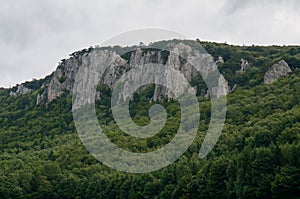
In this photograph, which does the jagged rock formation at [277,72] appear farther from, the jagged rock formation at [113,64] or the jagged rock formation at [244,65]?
the jagged rock formation at [113,64]

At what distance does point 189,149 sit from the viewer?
96.9 m

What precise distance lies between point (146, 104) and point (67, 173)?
173 feet

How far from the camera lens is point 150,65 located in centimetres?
16300

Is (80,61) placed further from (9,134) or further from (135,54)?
(9,134)

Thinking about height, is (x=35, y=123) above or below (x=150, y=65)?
below

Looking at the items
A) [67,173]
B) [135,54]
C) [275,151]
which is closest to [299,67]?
[135,54]

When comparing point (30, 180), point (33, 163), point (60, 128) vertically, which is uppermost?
point (60, 128)

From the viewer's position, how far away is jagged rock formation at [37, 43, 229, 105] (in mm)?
160625

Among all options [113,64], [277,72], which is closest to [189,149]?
[277,72]

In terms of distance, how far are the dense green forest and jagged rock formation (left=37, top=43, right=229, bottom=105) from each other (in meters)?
3.97

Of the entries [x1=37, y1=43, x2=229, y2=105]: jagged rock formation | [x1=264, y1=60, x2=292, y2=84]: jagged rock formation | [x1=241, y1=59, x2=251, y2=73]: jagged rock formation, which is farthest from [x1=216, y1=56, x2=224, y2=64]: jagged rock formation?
[x1=264, y1=60, x2=292, y2=84]: jagged rock formation

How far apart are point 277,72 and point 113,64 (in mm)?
55743

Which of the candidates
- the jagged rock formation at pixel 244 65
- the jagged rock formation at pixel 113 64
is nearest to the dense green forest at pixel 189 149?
the jagged rock formation at pixel 244 65

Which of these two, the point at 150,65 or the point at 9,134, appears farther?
the point at 150,65
